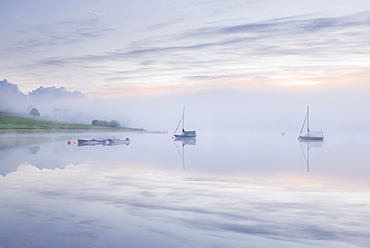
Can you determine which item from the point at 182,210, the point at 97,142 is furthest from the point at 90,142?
the point at 182,210

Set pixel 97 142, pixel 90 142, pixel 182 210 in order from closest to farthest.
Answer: pixel 182 210
pixel 90 142
pixel 97 142

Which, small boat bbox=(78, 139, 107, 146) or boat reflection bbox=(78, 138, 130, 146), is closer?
small boat bbox=(78, 139, 107, 146)

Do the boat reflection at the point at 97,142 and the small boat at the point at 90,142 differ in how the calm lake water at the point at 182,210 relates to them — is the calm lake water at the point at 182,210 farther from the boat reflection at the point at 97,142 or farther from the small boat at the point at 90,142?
the boat reflection at the point at 97,142

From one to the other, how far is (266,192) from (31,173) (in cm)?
2360

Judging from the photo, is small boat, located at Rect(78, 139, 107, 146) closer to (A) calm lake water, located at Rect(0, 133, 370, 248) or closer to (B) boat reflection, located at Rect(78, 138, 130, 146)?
(B) boat reflection, located at Rect(78, 138, 130, 146)

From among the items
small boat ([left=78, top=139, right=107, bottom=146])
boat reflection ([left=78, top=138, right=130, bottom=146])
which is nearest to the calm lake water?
small boat ([left=78, top=139, right=107, bottom=146])

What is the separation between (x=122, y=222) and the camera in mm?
19609

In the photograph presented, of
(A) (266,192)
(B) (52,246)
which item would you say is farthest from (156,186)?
(B) (52,246)

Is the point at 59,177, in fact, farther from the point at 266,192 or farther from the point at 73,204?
the point at 266,192

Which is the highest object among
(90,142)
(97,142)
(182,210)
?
(90,142)

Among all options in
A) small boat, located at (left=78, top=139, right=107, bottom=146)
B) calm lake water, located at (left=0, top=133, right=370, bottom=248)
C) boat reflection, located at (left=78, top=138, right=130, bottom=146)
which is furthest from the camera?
boat reflection, located at (left=78, top=138, right=130, bottom=146)

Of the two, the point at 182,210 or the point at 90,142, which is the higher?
the point at 90,142

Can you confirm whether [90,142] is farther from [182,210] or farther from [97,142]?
[182,210]

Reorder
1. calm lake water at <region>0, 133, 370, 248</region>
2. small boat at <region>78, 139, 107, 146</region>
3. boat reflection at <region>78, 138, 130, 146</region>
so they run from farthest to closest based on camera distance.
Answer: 1. boat reflection at <region>78, 138, 130, 146</region>
2. small boat at <region>78, 139, 107, 146</region>
3. calm lake water at <region>0, 133, 370, 248</region>
